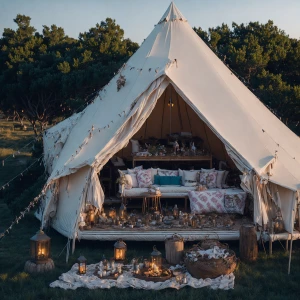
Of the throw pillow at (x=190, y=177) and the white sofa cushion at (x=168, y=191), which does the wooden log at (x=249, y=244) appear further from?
the throw pillow at (x=190, y=177)

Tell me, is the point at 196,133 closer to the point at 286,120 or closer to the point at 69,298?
the point at 286,120

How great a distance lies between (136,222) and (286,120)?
29.0ft

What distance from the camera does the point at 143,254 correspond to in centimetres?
848

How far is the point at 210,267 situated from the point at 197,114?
3.51 meters

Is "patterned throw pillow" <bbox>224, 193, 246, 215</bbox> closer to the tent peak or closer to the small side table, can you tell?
the small side table

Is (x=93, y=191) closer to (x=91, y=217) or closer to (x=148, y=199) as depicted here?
(x=91, y=217)

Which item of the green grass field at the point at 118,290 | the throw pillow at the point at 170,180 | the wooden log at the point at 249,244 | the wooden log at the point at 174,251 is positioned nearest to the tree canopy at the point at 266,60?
the throw pillow at the point at 170,180

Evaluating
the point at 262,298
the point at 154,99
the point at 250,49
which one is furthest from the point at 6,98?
the point at 262,298

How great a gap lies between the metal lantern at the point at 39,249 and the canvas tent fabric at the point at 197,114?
46.7 inches

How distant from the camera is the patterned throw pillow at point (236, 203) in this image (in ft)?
32.4

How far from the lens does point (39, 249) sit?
755cm

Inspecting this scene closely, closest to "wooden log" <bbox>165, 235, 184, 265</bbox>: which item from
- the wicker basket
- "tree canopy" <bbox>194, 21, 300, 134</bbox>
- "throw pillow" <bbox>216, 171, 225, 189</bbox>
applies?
the wicker basket

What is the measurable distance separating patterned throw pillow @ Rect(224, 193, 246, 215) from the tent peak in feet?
13.1

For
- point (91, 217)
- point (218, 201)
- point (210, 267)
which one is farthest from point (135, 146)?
point (210, 267)
